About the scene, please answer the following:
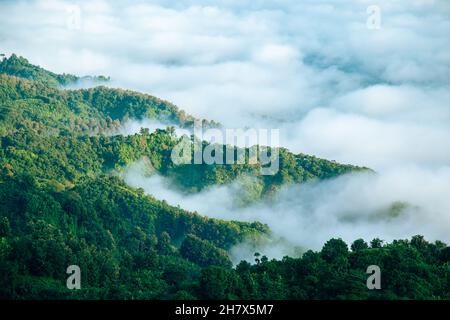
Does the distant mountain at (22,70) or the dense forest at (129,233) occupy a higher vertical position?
the distant mountain at (22,70)

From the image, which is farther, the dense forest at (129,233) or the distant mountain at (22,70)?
the distant mountain at (22,70)

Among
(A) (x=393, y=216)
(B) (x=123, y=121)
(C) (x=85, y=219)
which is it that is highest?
(B) (x=123, y=121)

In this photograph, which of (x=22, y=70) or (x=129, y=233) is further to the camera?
(x=22, y=70)

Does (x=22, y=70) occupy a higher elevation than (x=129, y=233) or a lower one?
higher

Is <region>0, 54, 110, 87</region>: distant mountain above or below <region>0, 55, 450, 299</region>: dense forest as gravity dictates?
above

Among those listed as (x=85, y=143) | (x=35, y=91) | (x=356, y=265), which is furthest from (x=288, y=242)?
(x=35, y=91)

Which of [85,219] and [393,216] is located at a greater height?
[393,216]

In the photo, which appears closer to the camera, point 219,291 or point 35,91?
point 219,291

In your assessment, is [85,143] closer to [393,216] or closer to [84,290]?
[393,216]
